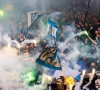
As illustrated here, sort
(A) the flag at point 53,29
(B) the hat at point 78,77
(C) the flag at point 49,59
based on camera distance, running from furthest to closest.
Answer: (B) the hat at point 78,77 → (A) the flag at point 53,29 → (C) the flag at point 49,59

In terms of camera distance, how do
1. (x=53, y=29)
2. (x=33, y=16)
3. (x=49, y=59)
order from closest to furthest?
(x=49, y=59), (x=53, y=29), (x=33, y=16)

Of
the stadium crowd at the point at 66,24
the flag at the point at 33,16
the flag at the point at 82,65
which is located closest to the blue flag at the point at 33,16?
the flag at the point at 33,16

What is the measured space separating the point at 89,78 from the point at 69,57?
34.1 inches

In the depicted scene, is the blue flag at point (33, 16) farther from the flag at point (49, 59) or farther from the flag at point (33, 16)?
the flag at point (49, 59)

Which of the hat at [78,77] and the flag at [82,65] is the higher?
the flag at [82,65]

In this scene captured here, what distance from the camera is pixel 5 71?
6277 mm

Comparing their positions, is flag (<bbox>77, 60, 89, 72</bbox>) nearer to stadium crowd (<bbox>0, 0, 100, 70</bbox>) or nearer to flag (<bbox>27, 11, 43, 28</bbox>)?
stadium crowd (<bbox>0, 0, 100, 70</bbox>)

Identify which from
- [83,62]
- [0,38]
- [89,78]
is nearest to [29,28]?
[0,38]

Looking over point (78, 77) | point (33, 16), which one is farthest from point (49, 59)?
point (33, 16)

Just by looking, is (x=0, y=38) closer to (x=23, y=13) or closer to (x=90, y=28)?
(x=23, y=13)

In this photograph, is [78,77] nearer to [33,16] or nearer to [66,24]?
[66,24]

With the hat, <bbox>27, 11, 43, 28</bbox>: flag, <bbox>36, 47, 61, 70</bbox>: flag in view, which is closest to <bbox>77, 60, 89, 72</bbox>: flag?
the hat

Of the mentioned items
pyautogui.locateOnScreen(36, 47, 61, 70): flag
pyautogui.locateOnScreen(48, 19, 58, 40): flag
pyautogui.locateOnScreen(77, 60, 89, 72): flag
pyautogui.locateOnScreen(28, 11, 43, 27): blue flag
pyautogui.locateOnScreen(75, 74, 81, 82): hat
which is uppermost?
pyautogui.locateOnScreen(28, 11, 43, 27): blue flag

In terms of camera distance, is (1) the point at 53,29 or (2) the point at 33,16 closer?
(1) the point at 53,29
